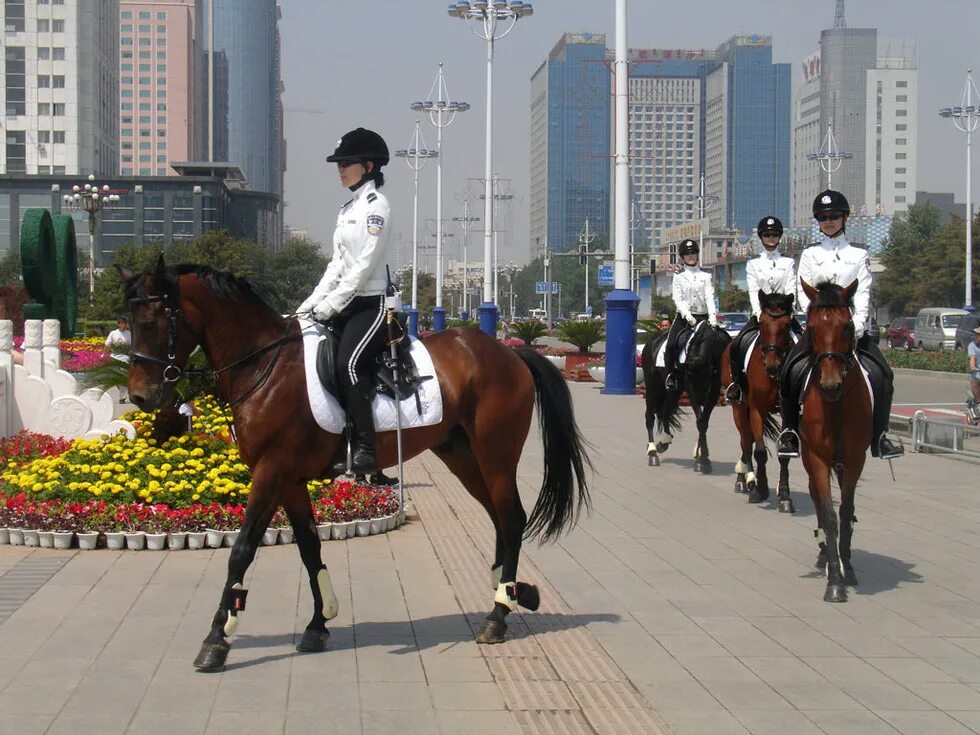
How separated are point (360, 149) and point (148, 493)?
430 centimetres

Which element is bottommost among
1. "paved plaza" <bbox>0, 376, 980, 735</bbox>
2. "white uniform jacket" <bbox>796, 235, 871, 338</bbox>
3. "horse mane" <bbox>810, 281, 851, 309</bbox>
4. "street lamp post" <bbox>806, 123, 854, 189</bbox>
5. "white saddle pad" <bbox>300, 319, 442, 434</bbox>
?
"paved plaza" <bbox>0, 376, 980, 735</bbox>

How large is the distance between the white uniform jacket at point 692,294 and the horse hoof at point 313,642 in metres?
9.15

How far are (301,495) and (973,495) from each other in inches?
358

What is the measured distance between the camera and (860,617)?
26.5 ft

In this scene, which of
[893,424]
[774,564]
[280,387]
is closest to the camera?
[280,387]

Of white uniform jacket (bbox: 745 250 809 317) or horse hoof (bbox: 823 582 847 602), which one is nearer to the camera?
horse hoof (bbox: 823 582 847 602)

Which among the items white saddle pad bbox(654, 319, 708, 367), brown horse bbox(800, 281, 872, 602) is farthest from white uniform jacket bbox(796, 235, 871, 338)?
white saddle pad bbox(654, 319, 708, 367)

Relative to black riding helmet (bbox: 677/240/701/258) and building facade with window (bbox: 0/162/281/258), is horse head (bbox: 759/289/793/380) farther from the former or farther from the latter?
building facade with window (bbox: 0/162/281/258)

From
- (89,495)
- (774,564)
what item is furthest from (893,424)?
(89,495)

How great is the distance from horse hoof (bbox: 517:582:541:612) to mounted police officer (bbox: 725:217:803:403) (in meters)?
5.87

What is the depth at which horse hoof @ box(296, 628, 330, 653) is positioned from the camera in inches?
278

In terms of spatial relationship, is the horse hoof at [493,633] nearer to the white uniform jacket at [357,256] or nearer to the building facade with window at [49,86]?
the white uniform jacket at [357,256]

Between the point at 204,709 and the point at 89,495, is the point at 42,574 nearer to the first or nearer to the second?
the point at 89,495

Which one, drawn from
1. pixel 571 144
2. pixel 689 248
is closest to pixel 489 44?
pixel 689 248
